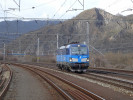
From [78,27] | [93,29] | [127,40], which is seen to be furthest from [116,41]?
[78,27]

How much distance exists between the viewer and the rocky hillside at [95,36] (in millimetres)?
74363

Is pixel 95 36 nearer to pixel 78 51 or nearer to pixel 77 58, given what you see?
pixel 78 51

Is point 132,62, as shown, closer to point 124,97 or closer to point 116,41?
point 124,97

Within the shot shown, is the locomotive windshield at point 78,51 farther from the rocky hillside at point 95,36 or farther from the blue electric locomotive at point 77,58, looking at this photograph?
the rocky hillside at point 95,36

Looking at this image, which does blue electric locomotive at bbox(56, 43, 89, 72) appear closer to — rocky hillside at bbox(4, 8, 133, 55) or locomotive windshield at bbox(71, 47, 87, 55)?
locomotive windshield at bbox(71, 47, 87, 55)

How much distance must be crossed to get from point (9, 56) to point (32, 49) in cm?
2126

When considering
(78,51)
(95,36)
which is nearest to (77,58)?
(78,51)

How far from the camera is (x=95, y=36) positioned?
91688 millimetres

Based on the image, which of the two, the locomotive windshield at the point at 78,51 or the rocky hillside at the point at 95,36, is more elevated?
the rocky hillside at the point at 95,36

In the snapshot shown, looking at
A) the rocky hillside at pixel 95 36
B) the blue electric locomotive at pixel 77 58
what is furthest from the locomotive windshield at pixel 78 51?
the rocky hillside at pixel 95 36

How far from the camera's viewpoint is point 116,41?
256 feet

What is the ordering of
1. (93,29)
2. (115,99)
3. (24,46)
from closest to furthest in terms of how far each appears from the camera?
1. (115,99)
2. (93,29)
3. (24,46)

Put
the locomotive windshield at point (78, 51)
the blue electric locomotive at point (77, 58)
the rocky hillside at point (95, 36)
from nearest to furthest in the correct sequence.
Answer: the blue electric locomotive at point (77, 58) < the locomotive windshield at point (78, 51) < the rocky hillside at point (95, 36)

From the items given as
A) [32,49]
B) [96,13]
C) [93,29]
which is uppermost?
[96,13]
